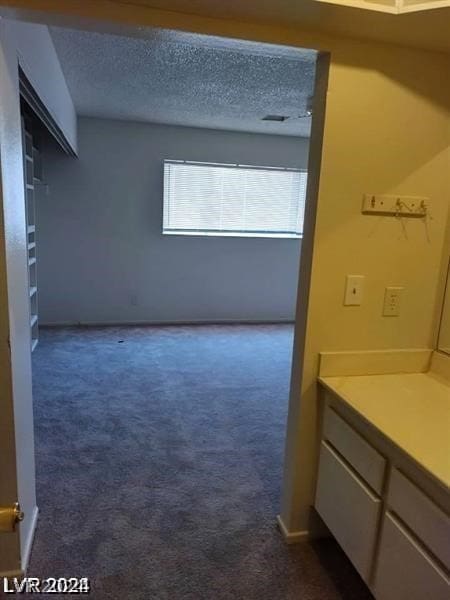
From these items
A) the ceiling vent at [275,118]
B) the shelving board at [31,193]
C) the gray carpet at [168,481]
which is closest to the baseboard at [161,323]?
the shelving board at [31,193]

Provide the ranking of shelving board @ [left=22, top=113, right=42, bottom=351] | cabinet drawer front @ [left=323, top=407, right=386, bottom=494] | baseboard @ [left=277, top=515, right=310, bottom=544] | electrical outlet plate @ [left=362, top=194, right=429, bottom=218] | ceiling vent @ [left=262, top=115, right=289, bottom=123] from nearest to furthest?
1. cabinet drawer front @ [left=323, top=407, right=386, bottom=494]
2. electrical outlet plate @ [left=362, top=194, right=429, bottom=218]
3. baseboard @ [left=277, top=515, right=310, bottom=544]
4. shelving board @ [left=22, top=113, right=42, bottom=351]
5. ceiling vent @ [left=262, top=115, right=289, bottom=123]

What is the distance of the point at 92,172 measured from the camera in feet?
16.4

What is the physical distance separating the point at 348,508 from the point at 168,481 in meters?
1.08

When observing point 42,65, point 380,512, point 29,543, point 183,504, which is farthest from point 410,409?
point 42,65

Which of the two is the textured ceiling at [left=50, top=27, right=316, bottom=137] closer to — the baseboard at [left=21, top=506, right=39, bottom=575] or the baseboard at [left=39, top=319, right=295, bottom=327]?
the baseboard at [left=21, top=506, right=39, bottom=575]

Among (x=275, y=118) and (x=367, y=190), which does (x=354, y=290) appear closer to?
(x=367, y=190)

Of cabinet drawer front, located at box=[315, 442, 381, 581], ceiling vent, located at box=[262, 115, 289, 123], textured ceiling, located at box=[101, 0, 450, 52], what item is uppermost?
ceiling vent, located at box=[262, 115, 289, 123]

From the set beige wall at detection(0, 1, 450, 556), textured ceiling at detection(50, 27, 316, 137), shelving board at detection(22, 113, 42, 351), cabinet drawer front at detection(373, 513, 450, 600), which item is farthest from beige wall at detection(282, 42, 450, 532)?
shelving board at detection(22, 113, 42, 351)

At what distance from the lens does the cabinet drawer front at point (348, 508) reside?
1512 millimetres

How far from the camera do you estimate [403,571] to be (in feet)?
4.39

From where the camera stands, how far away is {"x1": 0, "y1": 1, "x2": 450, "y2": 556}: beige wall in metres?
1.65

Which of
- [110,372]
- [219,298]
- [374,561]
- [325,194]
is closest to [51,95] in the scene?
[325,194]

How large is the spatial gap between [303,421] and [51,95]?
245 centimetres

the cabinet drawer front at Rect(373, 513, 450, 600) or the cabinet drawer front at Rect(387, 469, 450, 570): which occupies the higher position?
the cabinet drawer front at Rect(387, 469, 450, 570)
